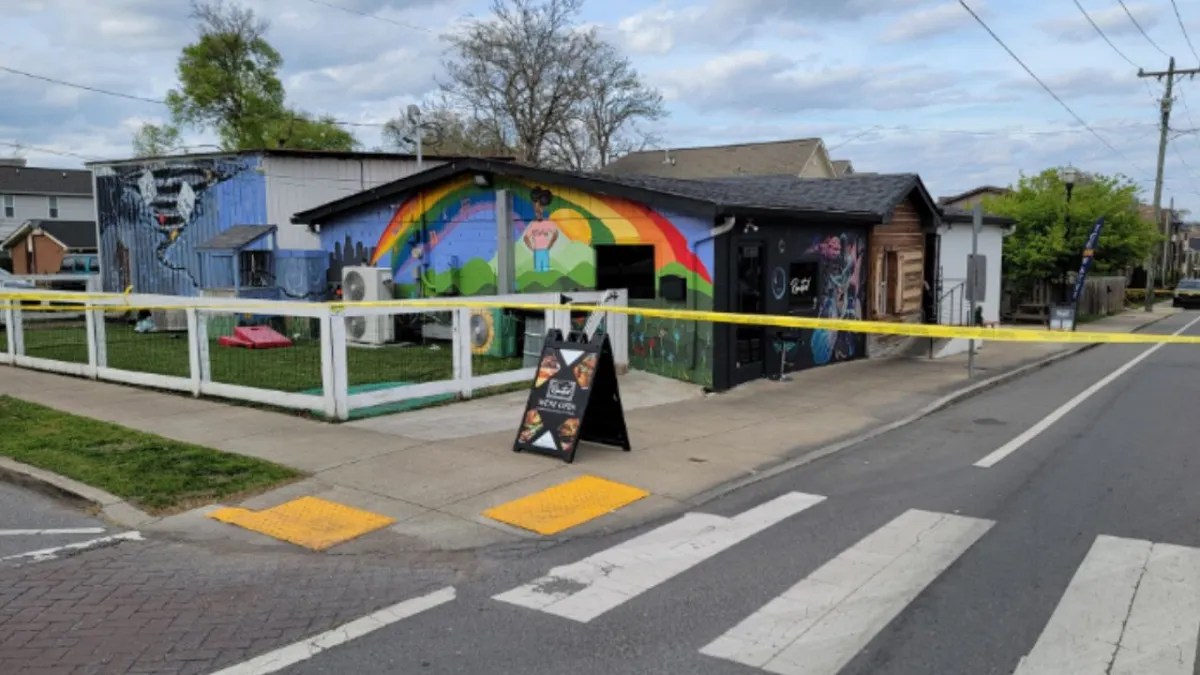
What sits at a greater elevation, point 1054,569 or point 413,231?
point 413,231

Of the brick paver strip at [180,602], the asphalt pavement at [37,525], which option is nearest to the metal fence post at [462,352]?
the asphalt pavement at [37,525]

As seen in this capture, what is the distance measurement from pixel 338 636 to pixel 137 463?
434 cm

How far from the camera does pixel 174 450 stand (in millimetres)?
8273

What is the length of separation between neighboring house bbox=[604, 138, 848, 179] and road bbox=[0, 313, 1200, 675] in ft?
131

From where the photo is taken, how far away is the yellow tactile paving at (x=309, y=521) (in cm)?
610

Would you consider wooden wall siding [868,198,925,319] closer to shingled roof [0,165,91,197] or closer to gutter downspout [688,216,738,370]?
gutter downspout [688,216,738,370]

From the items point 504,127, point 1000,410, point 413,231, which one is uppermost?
point 504,127

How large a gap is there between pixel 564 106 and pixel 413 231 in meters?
29.3

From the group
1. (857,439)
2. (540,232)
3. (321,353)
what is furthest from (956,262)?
(321,353)

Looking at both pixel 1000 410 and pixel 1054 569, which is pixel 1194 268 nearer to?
pixel 1000 410

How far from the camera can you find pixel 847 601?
4.96m

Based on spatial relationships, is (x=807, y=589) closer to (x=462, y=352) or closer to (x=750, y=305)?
(x=462, y=352)

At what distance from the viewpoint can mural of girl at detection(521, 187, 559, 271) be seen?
14938 mm

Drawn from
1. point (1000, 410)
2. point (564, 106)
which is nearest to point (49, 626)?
point (1000, 410)
